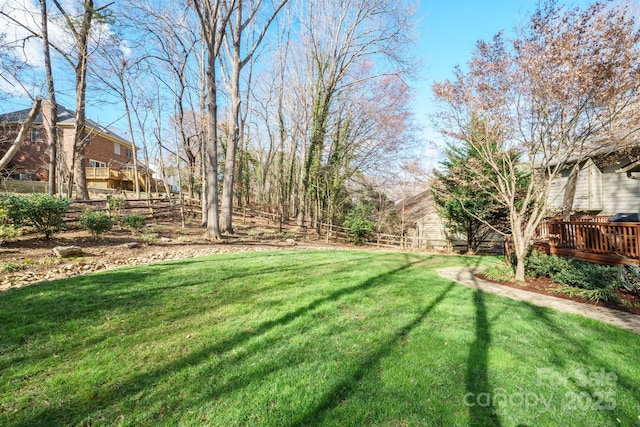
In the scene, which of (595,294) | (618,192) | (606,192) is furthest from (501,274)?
(606,192)

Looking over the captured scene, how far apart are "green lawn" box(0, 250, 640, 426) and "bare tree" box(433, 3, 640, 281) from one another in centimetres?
404

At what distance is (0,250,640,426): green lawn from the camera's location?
6.86 ft

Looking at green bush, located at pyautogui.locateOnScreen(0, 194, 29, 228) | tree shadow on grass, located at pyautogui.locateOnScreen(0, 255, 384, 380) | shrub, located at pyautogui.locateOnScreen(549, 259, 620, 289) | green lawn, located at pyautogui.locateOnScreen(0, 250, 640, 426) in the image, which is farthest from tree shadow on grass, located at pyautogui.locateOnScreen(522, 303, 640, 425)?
green bush, located at pyautogui.locateOnScreen(0, 194, 29, 228)

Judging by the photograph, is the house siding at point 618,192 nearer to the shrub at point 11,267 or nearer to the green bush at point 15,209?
the shrub at point 11,267

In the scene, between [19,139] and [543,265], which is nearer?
[19,139]

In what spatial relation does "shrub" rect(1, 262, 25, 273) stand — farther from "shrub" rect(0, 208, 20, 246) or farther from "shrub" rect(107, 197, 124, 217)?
"shrub" rect(107, 197, 124, 217)

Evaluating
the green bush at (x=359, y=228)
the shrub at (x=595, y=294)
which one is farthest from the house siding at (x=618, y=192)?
the green bush at (x=359, y=228)

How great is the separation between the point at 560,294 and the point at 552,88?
14.1 ft

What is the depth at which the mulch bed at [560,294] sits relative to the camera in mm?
4902

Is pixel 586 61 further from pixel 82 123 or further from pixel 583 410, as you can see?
pixel 82 123

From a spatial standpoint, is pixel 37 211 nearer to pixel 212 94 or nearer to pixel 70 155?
pixel 212 94

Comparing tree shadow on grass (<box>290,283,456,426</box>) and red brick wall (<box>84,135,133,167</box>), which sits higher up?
red brick wall (<box>84,135,133,167</box>)

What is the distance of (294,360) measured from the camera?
2.71 metres

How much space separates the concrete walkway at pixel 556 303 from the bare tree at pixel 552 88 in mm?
→ 1044
